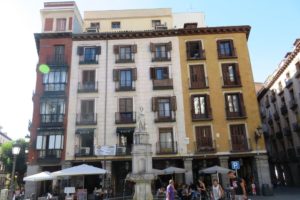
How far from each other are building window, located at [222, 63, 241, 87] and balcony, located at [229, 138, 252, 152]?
585 cm

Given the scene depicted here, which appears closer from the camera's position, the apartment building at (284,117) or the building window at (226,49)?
the building window at (226,49)

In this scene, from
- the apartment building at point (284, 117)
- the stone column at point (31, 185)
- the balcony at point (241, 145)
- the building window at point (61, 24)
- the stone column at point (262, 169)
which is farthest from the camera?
the apartment building at point (284, 117)

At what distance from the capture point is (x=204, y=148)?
88.6 ft

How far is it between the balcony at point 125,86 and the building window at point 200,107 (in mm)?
6328

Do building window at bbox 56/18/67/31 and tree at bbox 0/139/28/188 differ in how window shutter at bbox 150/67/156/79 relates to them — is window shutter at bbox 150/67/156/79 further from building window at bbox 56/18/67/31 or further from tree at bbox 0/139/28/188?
tree at bbox 0/139/28/188

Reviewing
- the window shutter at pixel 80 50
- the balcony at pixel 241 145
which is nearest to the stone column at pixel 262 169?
the balcony at pixel 241 145

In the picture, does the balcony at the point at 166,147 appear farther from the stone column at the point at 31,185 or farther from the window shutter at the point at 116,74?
the stone column at the point at 31,185

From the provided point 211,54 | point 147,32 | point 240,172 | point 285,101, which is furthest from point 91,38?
point 285,101

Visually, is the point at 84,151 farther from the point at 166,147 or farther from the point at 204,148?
the point at 204,148

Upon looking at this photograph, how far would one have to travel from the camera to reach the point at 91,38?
31094 mm

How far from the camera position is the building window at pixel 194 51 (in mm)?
30188

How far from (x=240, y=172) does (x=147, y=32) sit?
17.9m

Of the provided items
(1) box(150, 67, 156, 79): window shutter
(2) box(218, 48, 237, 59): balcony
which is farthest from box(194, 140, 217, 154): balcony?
(2) box(218, 48, 237, 59): balcony

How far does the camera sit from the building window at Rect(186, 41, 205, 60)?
3019 cm
